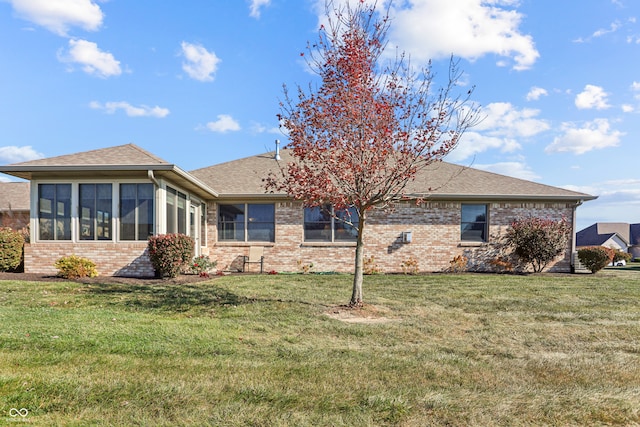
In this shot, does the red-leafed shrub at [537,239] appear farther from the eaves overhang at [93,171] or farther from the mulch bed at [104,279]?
the eaves overhang at [93,171]

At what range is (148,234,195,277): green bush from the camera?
37.4 feet

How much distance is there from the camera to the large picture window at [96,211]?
12203 millimetres

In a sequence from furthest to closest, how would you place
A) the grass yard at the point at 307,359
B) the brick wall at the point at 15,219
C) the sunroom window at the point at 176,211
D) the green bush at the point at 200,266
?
the brick wall at the point at 15,219
the green bush at the point at 200,266
the sunroom window at the point at 176,211
the grass yard at the point at 307,359

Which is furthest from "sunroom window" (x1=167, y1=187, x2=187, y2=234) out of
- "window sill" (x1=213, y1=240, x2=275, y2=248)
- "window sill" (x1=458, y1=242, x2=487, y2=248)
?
"window sill" (x1=458, y1=242, x2=487, y2=248)

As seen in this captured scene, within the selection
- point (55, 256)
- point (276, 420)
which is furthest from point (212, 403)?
point (55, 256)

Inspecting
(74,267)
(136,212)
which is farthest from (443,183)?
(74,267)

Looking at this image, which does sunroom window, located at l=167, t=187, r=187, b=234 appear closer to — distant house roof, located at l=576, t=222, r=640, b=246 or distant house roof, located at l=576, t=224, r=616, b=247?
distant house roof, located at l=576, t=224, r=616, b=247

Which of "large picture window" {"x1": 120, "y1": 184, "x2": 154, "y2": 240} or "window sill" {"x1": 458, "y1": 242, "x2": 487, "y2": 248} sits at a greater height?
"large picture window" {"x1": 120, "y1": 184, "x2": 154, "y2": 240}

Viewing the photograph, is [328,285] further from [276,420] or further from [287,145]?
[276,420]

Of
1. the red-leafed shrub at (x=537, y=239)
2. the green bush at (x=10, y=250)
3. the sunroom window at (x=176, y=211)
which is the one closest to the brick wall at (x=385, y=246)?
the red-leafed shrub at (x=537, y=239)

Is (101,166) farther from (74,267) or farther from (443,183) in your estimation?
(443,183)

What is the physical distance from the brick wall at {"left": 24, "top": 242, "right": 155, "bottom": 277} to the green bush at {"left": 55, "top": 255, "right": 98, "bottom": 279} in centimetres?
41

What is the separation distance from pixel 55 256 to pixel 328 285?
7.82 metres

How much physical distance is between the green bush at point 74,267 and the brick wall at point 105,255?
1.35ft
